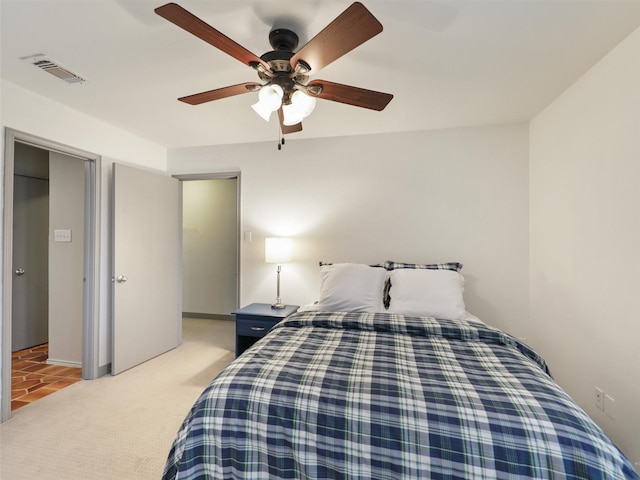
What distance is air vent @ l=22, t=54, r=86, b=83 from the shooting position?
6.10ft

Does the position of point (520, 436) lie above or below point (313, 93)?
below

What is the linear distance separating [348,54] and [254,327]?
2300 millimetres

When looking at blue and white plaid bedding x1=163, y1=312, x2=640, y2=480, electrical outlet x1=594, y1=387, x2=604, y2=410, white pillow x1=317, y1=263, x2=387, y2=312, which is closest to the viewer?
blue and white plaid bedding x1=163, y1=312, x2=640, y2=480

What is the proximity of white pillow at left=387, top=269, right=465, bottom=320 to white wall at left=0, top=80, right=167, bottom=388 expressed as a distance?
2.68 metres

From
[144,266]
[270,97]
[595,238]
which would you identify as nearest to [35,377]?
[144,266]

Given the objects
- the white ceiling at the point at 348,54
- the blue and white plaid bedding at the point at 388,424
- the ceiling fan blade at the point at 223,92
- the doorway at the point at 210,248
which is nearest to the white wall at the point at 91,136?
the white ceiling at the point at 348,54

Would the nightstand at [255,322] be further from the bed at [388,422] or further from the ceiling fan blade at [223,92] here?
the ceiling fan blade at [223,92]

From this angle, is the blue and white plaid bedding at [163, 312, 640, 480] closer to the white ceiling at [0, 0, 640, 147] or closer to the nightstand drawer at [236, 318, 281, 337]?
the nightstand drawer at [236, 318, 281, 337]

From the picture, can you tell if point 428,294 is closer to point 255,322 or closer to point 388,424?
Result: point 388,424

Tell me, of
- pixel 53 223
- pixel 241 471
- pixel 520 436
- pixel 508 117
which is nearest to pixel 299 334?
pixel 241 471

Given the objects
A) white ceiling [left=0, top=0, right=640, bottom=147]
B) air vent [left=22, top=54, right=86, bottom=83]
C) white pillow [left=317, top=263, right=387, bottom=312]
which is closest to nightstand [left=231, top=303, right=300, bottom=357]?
white pillow [left=317, top=263, right=387, bottom=312]

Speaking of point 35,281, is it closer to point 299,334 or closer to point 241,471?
point 299,334

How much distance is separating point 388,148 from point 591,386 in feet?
8.03

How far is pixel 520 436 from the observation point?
1001 millimetres
